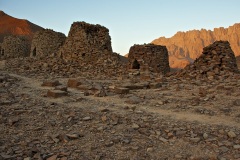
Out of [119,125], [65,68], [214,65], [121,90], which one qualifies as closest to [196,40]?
[65,68]

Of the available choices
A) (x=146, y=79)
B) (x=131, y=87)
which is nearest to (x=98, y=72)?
(x=146, y=79)

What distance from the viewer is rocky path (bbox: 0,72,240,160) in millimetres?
4199

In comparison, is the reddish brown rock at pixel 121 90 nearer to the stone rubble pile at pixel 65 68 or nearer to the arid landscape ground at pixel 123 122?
the arid landscape ground at pixel 123 122

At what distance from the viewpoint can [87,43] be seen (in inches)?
630

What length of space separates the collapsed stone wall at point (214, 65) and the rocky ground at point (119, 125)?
294 cm

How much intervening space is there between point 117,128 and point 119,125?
0.48 ft

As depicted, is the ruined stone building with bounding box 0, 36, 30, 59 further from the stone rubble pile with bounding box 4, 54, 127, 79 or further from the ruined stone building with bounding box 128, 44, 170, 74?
the ruined stone building with bounding box 128, 44, 170, 74

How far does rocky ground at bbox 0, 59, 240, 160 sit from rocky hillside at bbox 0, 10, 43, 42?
55.7 meters

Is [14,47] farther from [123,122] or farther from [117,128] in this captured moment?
[117,128]

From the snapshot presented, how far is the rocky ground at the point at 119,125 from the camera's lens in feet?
13.8

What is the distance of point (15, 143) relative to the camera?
4465 mm

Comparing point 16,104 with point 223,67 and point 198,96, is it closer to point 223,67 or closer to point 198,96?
point 198,96

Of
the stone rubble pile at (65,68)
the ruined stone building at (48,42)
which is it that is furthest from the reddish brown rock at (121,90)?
the ruined stone building at (48,42)

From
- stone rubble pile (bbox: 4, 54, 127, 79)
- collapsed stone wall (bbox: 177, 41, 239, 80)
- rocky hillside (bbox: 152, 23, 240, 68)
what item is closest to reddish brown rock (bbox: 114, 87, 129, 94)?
collapsed stone wall (bbox: 177, 41, 239, 80)
